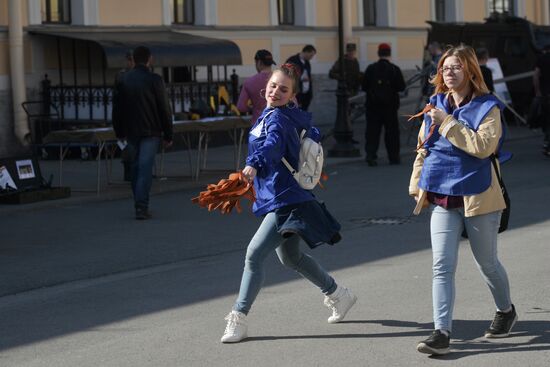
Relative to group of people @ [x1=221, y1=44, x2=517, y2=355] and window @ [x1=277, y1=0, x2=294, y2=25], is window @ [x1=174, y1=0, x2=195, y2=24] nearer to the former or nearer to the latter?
window @ [x1=277, y1=0, x2=294, y2=25]

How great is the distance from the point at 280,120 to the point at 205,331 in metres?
1.36

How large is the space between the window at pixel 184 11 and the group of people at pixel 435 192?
Result: 17364mm

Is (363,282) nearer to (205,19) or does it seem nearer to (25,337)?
(25,337)

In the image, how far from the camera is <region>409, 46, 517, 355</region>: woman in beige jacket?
6852mm

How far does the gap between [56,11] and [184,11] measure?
333 centimetres

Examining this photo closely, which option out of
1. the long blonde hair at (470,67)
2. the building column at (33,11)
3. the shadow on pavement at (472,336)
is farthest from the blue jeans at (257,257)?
the building column at (33,11)

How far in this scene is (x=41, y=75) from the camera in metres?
21.5

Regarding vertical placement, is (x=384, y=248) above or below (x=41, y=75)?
below

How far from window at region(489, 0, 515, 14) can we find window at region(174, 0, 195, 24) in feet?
37.3

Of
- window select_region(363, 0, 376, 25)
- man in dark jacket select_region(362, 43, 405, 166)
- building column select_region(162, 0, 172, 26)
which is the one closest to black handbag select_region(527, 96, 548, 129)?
man in dark jacket select_region(362, 43, 405, 166)

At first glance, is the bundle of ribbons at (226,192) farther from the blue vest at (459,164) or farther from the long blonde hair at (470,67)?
the long blonde hair at (470,67)

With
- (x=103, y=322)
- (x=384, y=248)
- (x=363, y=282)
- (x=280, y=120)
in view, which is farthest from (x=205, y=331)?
(x=384, y=248)

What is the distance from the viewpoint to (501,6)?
34125mm

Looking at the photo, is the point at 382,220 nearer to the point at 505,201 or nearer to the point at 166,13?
the point at 505,201
